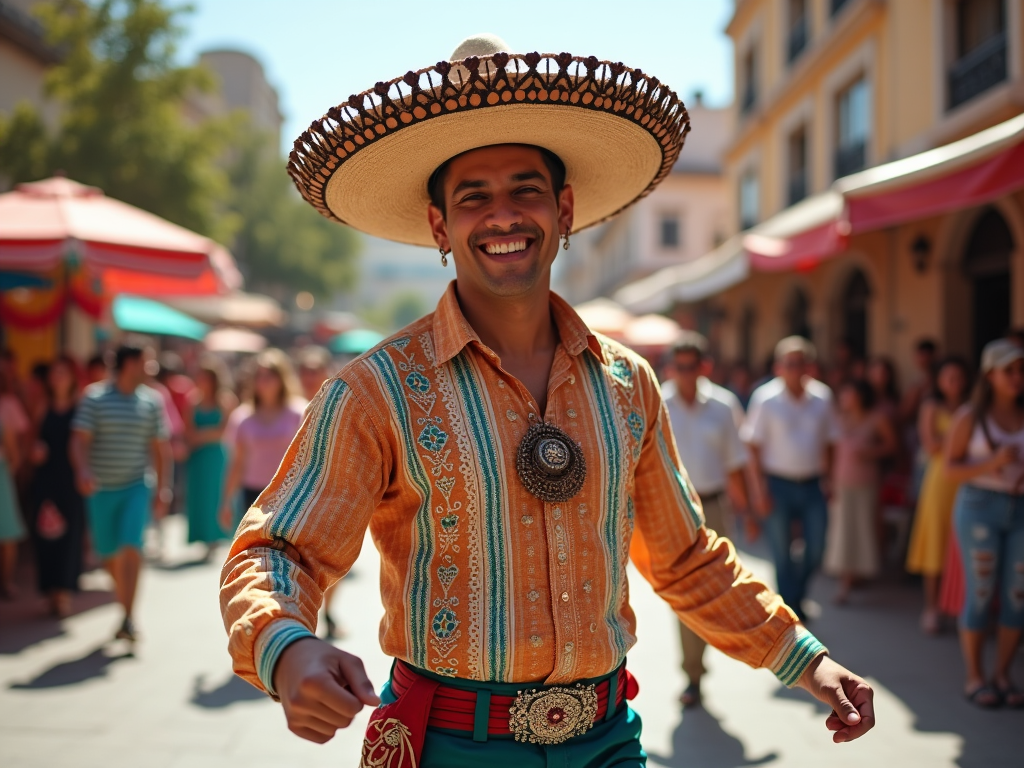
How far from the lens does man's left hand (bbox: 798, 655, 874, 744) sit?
6.23ft

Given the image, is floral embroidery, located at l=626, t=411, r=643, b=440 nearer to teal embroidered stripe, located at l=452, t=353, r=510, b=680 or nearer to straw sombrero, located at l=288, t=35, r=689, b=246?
teal embroidered stripe, located at l=452, t=353, r=510, b=680

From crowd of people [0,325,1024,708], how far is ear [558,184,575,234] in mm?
3522

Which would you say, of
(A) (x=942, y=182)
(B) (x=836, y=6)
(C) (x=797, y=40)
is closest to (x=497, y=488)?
(A) (x=942, y=182)

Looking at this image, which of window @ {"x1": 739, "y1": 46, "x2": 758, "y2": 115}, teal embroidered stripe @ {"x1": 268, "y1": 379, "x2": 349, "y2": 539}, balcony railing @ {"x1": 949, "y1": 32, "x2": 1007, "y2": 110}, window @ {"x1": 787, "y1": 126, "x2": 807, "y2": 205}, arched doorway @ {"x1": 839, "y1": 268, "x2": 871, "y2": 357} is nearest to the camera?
teal embroidered stripe @ {"x1": 268, "y1": 379, "x2": 349, "y2": 539}

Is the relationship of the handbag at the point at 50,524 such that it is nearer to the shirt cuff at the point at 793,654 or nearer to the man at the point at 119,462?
the man at the point at 119,462

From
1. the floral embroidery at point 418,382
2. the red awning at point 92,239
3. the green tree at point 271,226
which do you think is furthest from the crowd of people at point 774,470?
the green tree at point 271,226

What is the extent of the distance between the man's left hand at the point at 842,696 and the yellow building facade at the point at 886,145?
6.44 metres

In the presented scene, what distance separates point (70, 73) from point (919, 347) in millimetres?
15707

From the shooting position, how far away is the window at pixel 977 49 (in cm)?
1000

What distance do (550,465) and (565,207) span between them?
0.80 metres

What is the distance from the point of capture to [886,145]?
12.8 m

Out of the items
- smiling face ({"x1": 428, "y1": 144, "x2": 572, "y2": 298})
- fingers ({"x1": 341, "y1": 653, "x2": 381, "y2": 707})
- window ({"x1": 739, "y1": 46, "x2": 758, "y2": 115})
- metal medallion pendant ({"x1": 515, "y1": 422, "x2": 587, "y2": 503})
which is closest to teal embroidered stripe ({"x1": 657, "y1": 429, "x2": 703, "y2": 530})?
metal medallion pendant ({"x1": 515, "y1": 422, "x2": 587, "y2": 503})

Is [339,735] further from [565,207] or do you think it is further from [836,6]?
[836,6]

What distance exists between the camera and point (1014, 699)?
5270 mm
